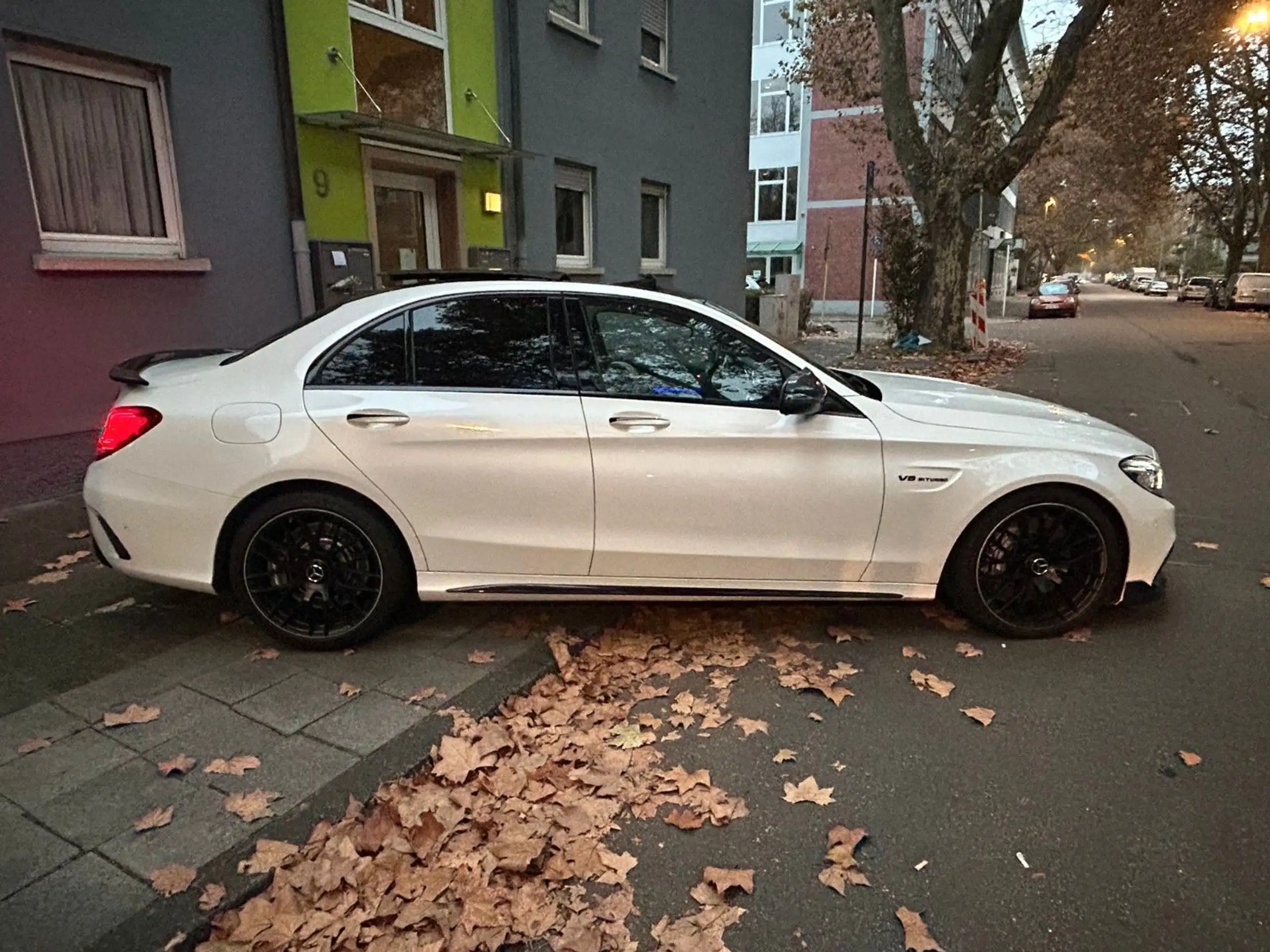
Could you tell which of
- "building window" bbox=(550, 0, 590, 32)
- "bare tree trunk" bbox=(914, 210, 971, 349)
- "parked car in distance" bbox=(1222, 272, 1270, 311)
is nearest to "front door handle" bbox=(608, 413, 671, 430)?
"building window" bbox=(550, 0, 590, 32)

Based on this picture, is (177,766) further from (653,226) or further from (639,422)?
(653,226)

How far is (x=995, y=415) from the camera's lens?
12.9 ft

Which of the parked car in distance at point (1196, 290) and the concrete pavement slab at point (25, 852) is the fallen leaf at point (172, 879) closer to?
the concrete pavement slab at point (25, 852)

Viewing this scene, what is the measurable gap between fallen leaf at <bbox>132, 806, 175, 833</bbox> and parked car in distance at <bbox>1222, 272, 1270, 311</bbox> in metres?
41.0

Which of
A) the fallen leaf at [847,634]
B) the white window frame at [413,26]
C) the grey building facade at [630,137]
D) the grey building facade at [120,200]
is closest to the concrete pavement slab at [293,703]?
the fallen leaf at [847,634]

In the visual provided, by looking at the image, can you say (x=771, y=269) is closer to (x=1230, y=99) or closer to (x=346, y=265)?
(x=1230, y=99)

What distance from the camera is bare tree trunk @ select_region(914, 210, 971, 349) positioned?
15.6 meters

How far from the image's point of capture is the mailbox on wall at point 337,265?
7992 mm

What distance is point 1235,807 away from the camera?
2768 mm

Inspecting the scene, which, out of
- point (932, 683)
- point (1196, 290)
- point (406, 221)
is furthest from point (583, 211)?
point (1196, 290)

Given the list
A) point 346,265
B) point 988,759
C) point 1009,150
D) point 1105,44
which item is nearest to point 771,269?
point 1105,44

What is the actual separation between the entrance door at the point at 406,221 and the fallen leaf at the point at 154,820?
7.22 m

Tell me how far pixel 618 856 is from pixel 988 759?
Result: 4.75ft

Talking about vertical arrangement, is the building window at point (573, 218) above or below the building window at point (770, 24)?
below
